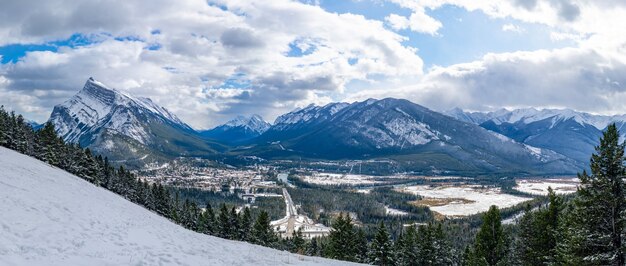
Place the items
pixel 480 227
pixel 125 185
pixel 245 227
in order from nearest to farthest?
pixel 480 227 → pixel 245 227 → pixel 125 185

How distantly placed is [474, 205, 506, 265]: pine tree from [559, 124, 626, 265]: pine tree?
2157 centimetres

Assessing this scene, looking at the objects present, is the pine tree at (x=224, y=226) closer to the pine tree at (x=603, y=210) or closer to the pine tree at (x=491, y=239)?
the pine tree at (x=491, y=239)

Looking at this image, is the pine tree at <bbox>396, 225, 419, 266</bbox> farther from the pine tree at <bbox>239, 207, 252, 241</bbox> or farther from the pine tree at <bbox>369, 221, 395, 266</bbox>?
the pine tree at <bbox>239, 207, 252, 241</bbox>

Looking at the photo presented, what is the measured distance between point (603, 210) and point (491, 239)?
82.2ft

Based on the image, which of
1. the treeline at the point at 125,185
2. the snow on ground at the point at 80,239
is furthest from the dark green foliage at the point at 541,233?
the treeline at the point at 125,185

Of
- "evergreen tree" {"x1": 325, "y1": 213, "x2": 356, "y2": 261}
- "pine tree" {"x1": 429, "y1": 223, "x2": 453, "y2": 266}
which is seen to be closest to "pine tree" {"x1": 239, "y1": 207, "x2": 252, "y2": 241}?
"evergreen tree" {"x1": 325, "y1": 213, "x2": 356, "y2": 261}

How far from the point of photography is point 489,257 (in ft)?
159

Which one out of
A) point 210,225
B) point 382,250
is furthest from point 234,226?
point 382,250

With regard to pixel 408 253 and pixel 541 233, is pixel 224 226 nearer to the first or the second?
pixel 408 253

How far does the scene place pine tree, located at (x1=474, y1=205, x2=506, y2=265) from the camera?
47.4 m

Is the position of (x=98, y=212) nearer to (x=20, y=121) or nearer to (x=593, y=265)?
(x=593, y=265)

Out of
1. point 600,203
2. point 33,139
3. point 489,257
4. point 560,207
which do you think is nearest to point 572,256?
point 600,203

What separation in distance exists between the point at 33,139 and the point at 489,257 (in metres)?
107

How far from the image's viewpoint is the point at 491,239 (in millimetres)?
48188
